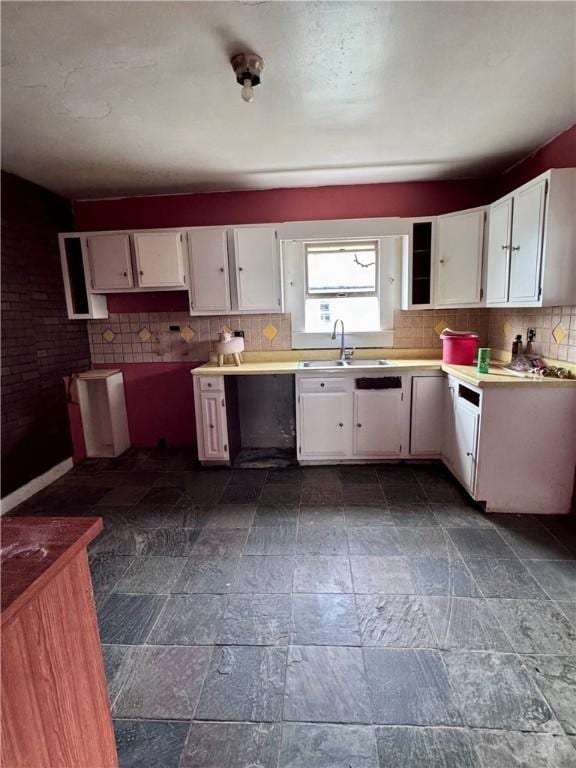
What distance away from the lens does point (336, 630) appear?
1631 millimetres

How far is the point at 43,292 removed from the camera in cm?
323

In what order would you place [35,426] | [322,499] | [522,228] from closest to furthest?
[522,228]
[322,499]
[35,426]

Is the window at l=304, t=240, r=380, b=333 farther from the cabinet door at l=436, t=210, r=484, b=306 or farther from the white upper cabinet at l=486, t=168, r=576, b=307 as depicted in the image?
the white upper cabinet at l=486, t=168, r=576, b=307

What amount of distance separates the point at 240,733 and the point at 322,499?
1630 mm

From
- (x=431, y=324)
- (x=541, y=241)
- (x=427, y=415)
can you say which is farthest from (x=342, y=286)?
A: (x=541, y=241)

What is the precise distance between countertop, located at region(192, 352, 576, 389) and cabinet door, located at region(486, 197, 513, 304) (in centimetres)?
58

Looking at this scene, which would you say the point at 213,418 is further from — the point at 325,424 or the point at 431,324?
the point at 431,324

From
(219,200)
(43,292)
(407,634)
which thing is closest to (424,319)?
(219,200)

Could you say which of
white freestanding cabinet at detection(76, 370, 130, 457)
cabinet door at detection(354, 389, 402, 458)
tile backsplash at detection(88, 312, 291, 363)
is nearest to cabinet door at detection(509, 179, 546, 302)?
cabinet door at detection(354, 389, 402, 458)

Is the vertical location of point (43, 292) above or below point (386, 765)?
above

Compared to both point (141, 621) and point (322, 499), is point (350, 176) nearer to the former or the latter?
point (322, 499)

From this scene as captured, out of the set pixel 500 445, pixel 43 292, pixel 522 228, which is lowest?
pixel 500 445

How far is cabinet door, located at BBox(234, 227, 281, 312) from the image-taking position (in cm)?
330

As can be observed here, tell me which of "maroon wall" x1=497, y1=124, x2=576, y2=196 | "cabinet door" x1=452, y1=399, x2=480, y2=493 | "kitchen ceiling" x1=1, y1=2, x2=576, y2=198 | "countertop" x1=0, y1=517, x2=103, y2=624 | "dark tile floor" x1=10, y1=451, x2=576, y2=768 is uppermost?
"kitchen ceiling" x1=1, y1=2, x2=576, y2=198
